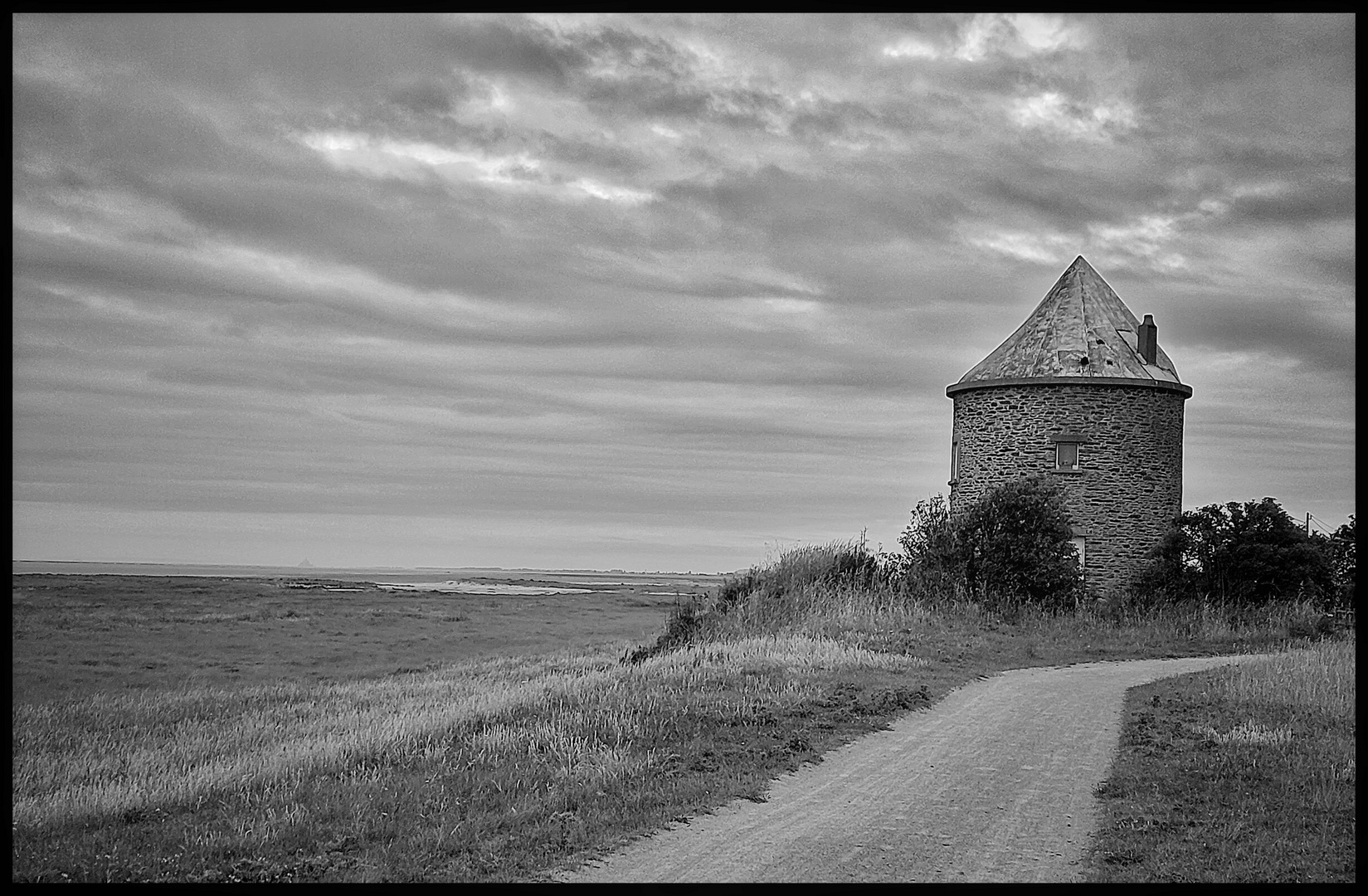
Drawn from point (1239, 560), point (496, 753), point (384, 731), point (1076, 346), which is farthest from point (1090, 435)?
point (496, 753)

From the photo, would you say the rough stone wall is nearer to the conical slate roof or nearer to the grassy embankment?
the conical slate roof

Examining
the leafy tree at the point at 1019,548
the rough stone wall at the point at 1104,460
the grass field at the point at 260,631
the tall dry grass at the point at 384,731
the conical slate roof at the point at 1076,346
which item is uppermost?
the conical slate roof at the point at 1076,346

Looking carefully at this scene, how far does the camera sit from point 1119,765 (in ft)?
40.3

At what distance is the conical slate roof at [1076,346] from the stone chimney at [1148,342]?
0.22 metres

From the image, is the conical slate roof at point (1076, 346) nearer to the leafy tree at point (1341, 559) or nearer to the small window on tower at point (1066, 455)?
the small window on tower at point (1066, 455)

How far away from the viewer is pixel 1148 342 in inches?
1507

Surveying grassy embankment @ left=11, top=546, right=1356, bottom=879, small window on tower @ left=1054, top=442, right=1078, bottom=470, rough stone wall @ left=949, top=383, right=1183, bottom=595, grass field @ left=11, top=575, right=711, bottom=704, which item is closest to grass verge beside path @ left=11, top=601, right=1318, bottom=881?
grassy embankment @ left=11, top=546, right=1356, bottom=879

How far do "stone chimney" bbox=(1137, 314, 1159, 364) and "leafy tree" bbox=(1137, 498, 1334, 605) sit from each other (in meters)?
5.38

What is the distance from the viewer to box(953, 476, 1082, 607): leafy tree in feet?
106

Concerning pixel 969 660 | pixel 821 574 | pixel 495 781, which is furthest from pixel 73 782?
pixel 821 574

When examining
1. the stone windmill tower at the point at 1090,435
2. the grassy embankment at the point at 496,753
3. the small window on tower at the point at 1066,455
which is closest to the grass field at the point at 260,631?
the grassy embankment at the point at 496,753

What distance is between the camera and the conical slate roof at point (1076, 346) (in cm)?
3666

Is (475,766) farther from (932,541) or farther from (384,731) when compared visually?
(932,541)

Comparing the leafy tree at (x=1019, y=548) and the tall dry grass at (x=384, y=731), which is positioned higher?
the leafy tree at (x=1019, y=548)
